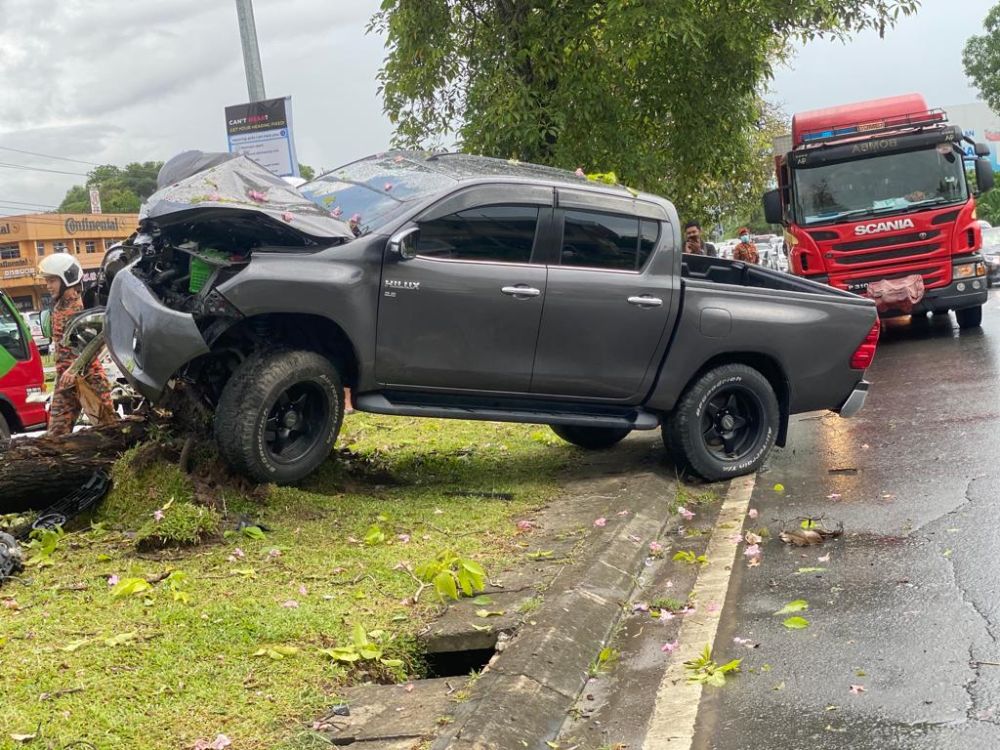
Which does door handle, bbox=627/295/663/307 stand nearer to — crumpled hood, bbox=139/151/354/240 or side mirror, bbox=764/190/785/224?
crumpled hood, bbox=139/151/354/240

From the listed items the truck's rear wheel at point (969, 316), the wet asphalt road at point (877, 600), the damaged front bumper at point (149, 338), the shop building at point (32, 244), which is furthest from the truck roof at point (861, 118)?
the shop building at point (32, 244)

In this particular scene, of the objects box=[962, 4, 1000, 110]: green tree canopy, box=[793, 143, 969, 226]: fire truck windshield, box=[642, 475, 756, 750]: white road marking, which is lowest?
box=[642, 475, 756, 750]: white road marking

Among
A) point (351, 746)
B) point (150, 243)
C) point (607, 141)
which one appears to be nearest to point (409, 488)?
point (150, 243)

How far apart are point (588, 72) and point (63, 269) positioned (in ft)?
22.8

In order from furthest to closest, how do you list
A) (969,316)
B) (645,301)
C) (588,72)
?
(969,316) → (588,72) → (645,301)

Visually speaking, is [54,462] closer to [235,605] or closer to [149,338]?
[149,338]

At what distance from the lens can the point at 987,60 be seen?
2977 inches

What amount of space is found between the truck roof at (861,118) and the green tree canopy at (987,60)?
64.4m

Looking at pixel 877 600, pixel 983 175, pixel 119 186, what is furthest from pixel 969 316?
pixel 119 186

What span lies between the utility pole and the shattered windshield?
7.46m

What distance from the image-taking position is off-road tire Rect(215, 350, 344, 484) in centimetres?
632

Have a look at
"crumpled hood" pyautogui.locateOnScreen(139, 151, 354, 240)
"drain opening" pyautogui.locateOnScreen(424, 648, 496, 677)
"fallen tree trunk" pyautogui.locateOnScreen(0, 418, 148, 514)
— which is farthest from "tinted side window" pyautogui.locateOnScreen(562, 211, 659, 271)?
"drain opening" pyautogui.locateOnScreen(424, 648, 496, 677)

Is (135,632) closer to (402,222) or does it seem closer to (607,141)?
(402,222)

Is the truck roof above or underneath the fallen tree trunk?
above
